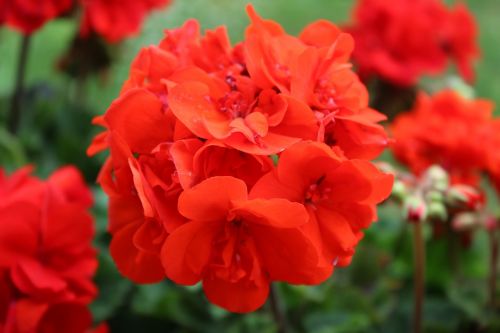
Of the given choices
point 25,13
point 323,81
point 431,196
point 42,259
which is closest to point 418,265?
point 431,196

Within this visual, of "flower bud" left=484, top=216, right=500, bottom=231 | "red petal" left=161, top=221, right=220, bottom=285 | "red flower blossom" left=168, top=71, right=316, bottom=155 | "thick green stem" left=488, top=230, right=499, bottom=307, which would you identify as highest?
"red flower blossom" left=168, top=71, right=316, bottom=155

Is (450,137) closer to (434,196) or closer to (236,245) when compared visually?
(434,196)

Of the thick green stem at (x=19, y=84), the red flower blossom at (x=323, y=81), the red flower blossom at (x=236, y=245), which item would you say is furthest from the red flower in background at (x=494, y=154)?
the thick green stem at (x=19, y=84)

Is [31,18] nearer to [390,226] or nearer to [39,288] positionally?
[39,288]

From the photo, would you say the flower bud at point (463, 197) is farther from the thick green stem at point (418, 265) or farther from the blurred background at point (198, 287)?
the blurred background at point (198, 287)

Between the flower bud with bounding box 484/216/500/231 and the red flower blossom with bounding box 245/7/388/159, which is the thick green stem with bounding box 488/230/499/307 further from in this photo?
the red flower blossom with bounding box 245/7/388/159

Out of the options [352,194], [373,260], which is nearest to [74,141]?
[373,260]

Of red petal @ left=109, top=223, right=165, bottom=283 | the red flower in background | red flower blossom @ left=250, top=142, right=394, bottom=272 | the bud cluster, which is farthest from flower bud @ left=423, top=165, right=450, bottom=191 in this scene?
red petal @ left=109, top=223, right=165, bottom=283
